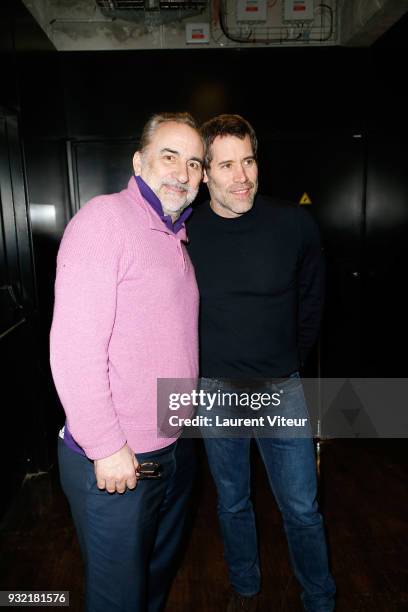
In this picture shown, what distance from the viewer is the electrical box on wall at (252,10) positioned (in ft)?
9.87

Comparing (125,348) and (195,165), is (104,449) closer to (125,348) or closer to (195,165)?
(125,348)

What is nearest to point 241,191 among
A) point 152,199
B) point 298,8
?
point 152,199

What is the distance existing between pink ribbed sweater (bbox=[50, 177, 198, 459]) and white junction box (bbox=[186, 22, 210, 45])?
7.64 ft

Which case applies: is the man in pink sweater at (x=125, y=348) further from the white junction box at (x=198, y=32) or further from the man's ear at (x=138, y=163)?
the white junction box at (x=198, y=32)

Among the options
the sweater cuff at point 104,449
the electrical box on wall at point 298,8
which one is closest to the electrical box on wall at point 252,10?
the electrical box on wall at point 298,8

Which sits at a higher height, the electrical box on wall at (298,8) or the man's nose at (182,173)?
the electrical box on wall at (298,8)

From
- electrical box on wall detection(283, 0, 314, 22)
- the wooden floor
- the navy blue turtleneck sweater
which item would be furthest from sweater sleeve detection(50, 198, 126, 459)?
electrical box on wall detection(283, 0, 314, 22)

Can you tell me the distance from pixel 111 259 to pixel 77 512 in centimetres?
66

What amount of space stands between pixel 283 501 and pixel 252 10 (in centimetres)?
294

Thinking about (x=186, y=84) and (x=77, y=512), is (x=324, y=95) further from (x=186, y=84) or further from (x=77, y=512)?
(x=77, y=512)

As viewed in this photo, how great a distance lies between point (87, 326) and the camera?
1.02 meters

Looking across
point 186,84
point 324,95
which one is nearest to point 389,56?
point 324,95

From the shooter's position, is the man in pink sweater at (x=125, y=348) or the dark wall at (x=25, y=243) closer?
the man in pink sweater at (x=125, y=348)

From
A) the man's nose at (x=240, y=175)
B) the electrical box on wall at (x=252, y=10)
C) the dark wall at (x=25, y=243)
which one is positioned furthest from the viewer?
the electrical box on wall at (x=252, y=10)
